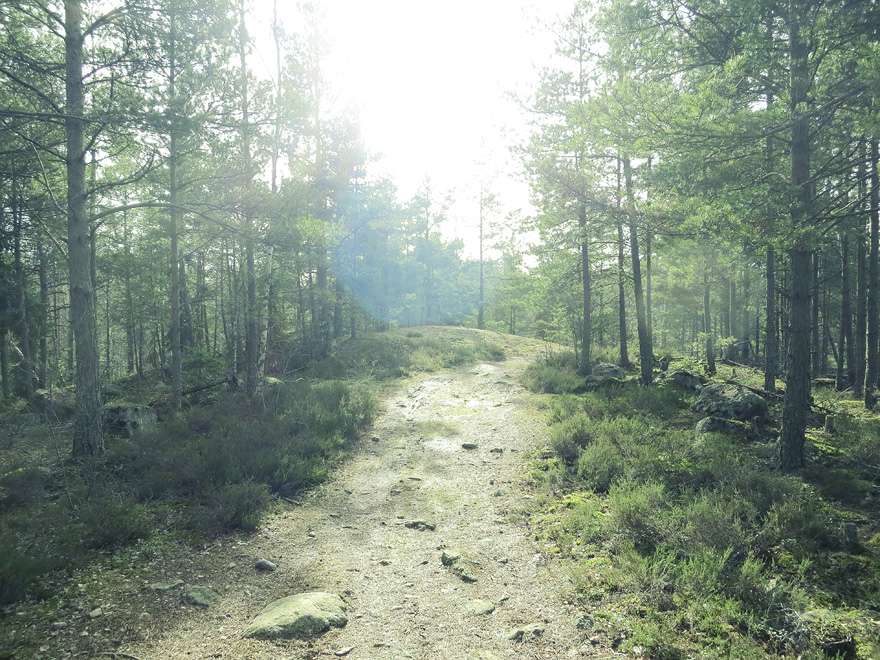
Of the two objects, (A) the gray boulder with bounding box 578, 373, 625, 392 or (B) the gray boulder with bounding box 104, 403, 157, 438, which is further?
(A) the gray boulder with bounding box 578, 373, 625, 392

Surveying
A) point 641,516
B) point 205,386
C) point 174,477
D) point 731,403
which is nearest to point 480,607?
point 641,516

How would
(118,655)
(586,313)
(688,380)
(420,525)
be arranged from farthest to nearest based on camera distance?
1. (586,313)
2. (688,380)
3. (420,525)
4. (118,655)

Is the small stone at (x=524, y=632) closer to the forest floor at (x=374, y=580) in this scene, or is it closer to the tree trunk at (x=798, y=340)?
the forest floor at (x=374, y=580)

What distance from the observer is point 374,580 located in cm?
531

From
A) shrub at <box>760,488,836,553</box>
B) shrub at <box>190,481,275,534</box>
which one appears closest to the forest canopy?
shrub at <box>760,488,836,553</box>

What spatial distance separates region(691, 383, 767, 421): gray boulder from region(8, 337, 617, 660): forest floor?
4925 millimetres

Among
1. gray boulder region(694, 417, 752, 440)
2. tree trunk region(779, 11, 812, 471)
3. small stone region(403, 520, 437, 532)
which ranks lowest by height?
small stone region(403, 520, 437, 532)

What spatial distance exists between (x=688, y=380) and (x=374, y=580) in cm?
1229

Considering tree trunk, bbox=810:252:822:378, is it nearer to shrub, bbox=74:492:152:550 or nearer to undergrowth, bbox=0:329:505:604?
undergrowth, bbox=0:329:505:604

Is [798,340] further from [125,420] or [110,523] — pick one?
[125,420]

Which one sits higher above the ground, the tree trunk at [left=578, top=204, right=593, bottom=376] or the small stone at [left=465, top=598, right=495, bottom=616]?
the tree trunk at [left=578, top=204, right=593, bottom=376]

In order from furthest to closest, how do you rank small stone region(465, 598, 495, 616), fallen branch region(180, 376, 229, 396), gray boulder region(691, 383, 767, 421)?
fallen branch region(180, 376, 229, 396) < gray boulder region(691, 383, 767, 421) < small stone region(465, 598, 495, 616)

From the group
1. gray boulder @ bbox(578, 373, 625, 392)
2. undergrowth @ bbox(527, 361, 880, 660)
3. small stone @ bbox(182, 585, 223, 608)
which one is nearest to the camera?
undergrowth @ bbox(527, 361, 880, 660)

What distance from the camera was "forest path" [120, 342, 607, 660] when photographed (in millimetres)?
4047
